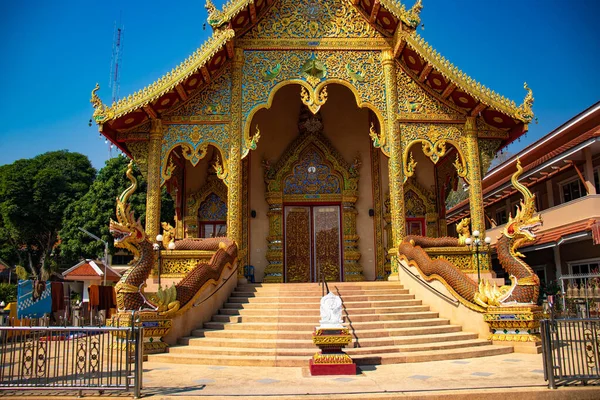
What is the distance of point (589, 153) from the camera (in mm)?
13117

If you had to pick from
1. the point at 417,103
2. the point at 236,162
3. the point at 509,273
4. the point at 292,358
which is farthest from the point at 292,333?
the point at 417,103

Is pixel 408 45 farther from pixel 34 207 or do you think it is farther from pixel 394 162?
pixel 34 207

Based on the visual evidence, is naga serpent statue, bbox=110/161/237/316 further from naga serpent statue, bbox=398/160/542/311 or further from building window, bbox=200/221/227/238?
building window, bbox=200/221/227/238

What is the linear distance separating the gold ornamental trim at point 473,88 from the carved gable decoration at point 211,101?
423cm

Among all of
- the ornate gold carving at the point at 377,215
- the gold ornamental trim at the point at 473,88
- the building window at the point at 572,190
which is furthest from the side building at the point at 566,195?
the ornate gold carving at the point at 377,215

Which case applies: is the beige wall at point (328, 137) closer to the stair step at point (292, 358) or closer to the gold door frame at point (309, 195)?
the gold door frame at point (309, 195)

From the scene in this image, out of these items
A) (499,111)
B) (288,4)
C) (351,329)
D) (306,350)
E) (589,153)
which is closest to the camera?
(306,350)

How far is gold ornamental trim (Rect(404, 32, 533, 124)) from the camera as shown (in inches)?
442

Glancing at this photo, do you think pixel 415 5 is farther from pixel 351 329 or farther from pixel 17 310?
pixel 17 310

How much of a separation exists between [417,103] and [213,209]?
606 cm

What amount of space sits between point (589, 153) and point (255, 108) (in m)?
8.69

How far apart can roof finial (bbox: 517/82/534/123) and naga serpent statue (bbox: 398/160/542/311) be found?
6.67 feet

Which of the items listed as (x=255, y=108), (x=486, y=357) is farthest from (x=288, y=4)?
(x=486, y=357)

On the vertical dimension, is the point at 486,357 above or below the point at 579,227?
below
